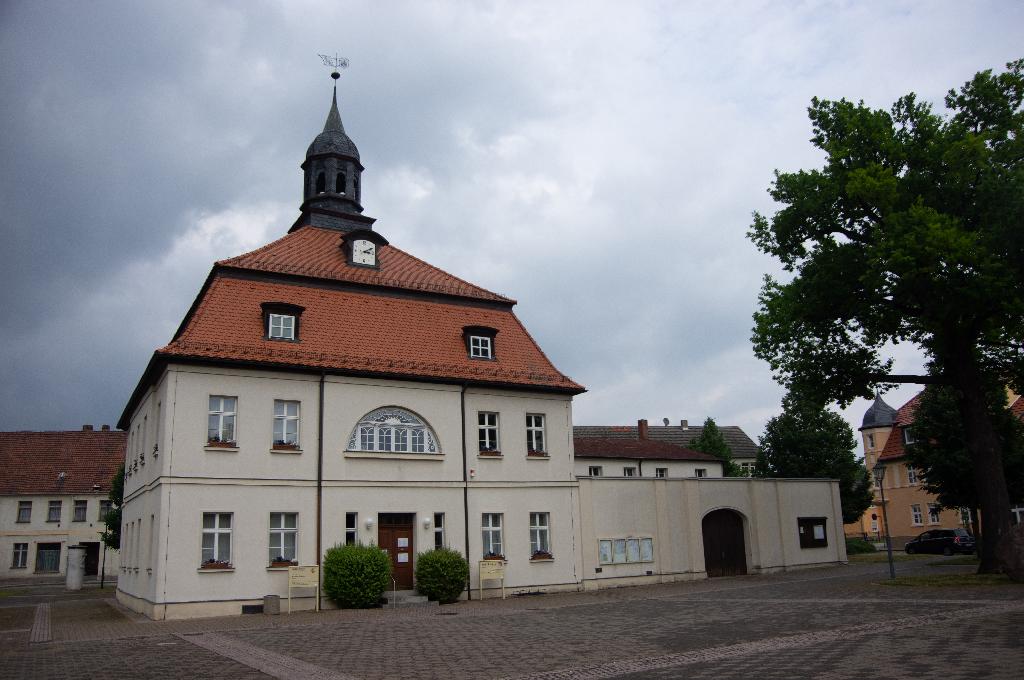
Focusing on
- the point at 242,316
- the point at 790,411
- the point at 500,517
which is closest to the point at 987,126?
the point at 500,517

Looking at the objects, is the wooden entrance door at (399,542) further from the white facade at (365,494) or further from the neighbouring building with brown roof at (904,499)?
the neighbouring building with brown roof at (904,499)

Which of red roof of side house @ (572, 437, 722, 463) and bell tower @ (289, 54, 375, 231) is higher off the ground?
bell tower @ (289, 54, 375, 231)

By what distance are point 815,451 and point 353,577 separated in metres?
35.3

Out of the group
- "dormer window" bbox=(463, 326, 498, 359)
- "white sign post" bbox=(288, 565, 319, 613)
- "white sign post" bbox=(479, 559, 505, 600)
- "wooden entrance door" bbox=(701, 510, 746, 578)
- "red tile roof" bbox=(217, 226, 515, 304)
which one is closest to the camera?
"white sign post" bbox=(288, 565, 319, 613)

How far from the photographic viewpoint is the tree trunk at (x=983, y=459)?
22922 millimetres

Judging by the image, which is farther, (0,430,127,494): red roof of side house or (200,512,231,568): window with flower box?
(0,430,127,494): red roof of side house

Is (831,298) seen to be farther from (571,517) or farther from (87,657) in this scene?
(87,657)

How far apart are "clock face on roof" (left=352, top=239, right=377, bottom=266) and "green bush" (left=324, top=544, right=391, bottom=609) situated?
10.0 m

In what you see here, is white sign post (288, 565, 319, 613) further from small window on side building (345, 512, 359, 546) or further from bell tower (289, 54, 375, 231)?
bell tower (289, 54, 375, 231)

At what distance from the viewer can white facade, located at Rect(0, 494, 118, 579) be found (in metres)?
53.6

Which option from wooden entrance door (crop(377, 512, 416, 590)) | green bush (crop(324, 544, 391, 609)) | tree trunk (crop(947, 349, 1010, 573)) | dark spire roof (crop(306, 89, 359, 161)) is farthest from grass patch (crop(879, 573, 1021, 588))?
dark spire roof (crop(306, 89, 359, 161))

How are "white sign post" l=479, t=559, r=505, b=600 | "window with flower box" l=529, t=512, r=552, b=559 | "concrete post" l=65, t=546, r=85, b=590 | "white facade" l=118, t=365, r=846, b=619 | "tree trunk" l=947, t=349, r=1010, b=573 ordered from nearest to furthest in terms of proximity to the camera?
"white facade" l=118, t=365, r=846, b=619, "tree trunk" l=947, t=349, r=1010, b=573, "white sign post" l=479, t=559, r=505, b=600, "window with flower box" l=529, t=512, r=552, b=559, "concrete post" l=65, t=546, r=85, b=590

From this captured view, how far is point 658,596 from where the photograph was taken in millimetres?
22953

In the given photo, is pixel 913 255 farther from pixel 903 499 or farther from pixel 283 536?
pixel 903 499
